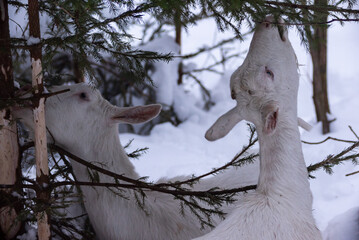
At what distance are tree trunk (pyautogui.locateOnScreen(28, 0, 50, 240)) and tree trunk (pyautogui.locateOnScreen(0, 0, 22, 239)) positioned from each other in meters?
0.19

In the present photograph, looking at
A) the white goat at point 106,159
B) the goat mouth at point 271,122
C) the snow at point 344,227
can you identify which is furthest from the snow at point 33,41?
the snow at point 344,227

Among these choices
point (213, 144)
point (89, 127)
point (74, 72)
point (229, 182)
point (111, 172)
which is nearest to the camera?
point (111, 172)

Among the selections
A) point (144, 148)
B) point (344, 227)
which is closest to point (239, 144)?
point (344, 227)

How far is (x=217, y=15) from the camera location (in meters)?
2.68

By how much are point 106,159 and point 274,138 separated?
1.14 m

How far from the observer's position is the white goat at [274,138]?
2449mm

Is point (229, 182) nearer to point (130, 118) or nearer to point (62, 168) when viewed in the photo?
point (130, 118)

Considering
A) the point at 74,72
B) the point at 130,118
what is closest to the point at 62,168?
the point at 130,118

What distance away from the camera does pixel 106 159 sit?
125 inches

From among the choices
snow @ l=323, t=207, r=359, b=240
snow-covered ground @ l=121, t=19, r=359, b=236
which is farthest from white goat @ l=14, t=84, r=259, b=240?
snow @ l=323, t=207, r=359, b=240

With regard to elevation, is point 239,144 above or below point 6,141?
above

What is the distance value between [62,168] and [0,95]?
0.77 m

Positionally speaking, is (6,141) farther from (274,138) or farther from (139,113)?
(274,138)

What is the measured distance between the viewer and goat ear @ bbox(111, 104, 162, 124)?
10.0 feet
